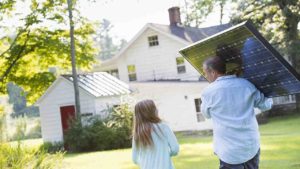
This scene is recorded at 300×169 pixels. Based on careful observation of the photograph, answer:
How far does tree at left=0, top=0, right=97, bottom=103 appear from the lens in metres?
24.2

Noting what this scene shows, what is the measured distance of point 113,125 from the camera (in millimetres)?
23484

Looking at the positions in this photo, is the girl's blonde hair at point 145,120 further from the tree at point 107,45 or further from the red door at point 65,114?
the tree at point 107,45

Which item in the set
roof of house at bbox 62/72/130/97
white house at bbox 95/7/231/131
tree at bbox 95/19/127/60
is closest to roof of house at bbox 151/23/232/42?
white house at bbox 95/7/231/131

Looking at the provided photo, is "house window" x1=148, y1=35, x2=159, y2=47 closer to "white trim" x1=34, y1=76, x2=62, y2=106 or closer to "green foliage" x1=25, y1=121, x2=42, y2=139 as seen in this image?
"white trim" x1=34, y1=76, x2=62, y2=106

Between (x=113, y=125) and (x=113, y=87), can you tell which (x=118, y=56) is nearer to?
(x=113, y=87)

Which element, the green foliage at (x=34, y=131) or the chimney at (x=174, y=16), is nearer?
the chimney at (x=174, y=16)

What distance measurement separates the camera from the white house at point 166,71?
31.2 metres

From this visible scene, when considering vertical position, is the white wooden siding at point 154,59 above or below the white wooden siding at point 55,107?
above

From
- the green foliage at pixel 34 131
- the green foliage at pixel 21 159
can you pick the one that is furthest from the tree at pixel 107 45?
the green foliage at pixel 21 159

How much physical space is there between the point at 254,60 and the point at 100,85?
23283mm

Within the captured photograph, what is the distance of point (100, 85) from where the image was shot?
27.7 m

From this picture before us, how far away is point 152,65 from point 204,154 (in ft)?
63.7

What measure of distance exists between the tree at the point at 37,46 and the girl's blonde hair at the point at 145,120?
747 inches

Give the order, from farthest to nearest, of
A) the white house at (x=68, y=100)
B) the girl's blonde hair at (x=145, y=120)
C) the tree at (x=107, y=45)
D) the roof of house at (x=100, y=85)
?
1. the tree at (x=107, y=45)
2. the roof of house at (x=100, y=85)
3. the white house at (x=68, y=100)
4. the girl's blonde hair at (x=145, y=120)
